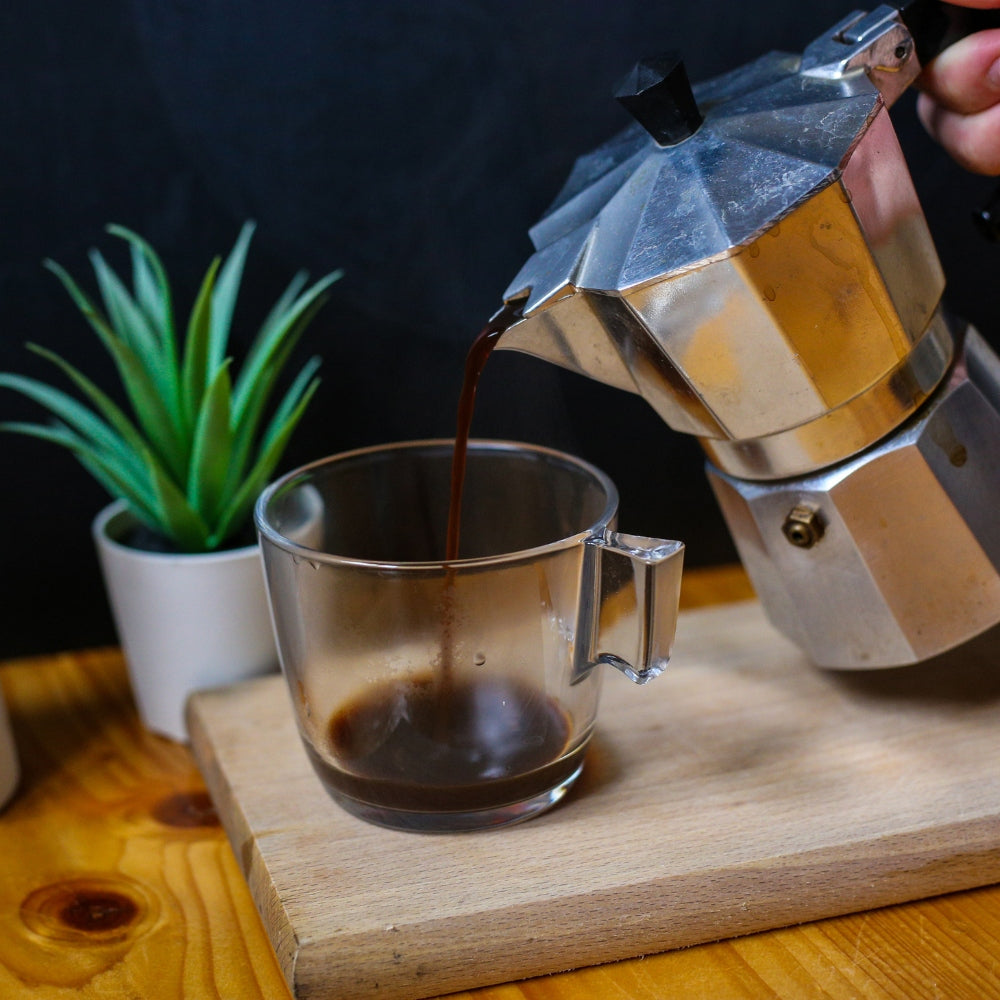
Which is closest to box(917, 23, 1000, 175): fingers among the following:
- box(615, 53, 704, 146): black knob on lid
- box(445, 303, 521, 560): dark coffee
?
box(615, 53, 704, 146): black knob on lid

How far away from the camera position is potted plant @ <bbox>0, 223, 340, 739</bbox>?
0.67 metres

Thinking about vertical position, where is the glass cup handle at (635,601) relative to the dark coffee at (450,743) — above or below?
above

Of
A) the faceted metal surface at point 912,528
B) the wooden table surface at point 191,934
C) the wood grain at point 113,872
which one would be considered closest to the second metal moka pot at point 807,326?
the faceted metal surface at point 912,528

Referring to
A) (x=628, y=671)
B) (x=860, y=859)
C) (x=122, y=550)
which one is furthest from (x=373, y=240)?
(x=860, y=859)

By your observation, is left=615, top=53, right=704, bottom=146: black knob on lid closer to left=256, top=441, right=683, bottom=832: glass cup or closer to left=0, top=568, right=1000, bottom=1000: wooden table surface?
left=256, top=441, right=683, bottom=832: glass cup

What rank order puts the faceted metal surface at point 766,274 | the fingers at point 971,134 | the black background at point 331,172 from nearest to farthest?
1. the faceted metal surface at point 766,274
2. the fingers at point 971,134
3. the black background at point 331,172

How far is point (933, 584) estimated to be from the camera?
0.57 meters

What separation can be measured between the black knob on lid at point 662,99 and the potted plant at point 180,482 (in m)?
0.23

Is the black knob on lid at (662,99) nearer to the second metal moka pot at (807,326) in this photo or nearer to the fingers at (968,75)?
the second metal moka pot at (807,326)

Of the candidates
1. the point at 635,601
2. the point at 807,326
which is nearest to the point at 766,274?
the point at 807,326

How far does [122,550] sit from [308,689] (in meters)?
0.18

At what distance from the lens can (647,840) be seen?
0.54 m

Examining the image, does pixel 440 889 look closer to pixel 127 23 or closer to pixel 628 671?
pixel 628 671

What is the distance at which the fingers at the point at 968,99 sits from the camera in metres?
0.57
